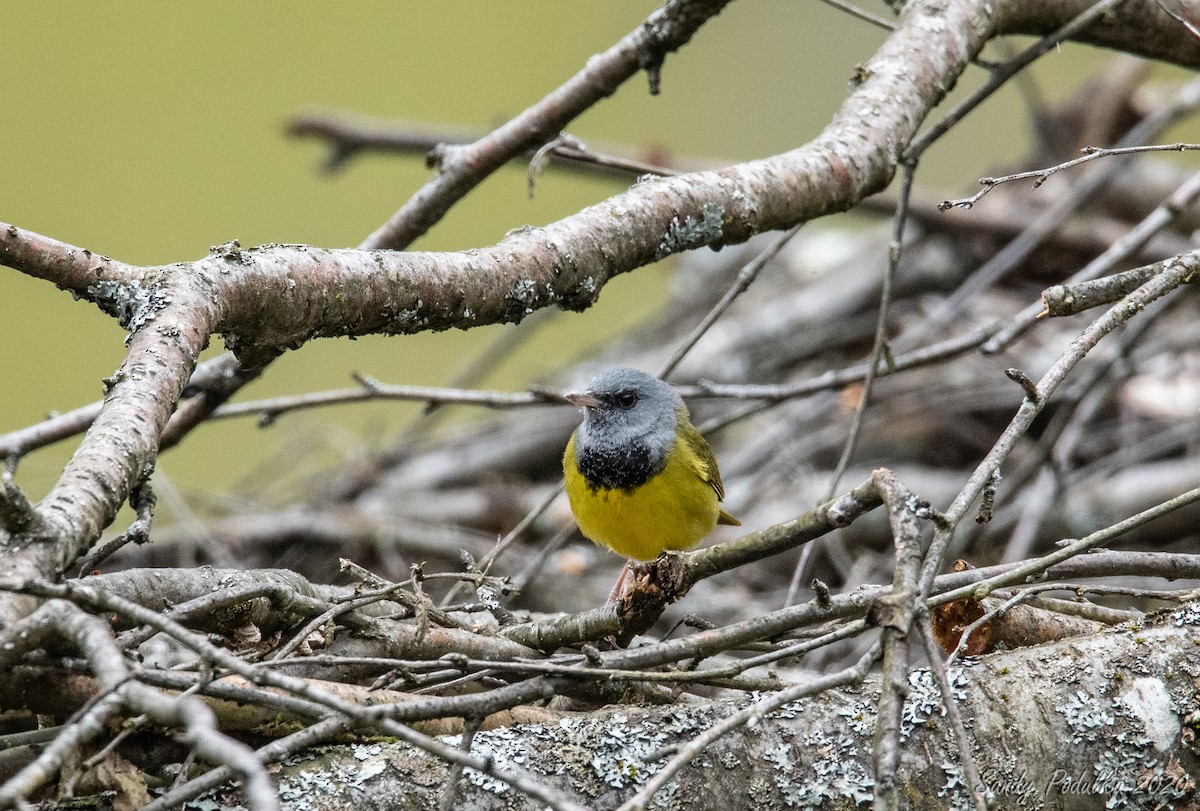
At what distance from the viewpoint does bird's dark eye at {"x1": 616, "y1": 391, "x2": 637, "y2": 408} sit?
4734 millimetres

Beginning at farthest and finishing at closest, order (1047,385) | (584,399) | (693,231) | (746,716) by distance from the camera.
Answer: (584,399), (693,231), (1047,385), (746,716)

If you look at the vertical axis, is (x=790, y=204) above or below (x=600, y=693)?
above

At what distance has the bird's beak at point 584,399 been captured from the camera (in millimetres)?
4502

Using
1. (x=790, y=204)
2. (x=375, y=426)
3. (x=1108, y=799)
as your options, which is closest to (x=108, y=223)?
(x=375, y=426)

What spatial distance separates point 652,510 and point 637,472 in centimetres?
16

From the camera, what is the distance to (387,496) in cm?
638

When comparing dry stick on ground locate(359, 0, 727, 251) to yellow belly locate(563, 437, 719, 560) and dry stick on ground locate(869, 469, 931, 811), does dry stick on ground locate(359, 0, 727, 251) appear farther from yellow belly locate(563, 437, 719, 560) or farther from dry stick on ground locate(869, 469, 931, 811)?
dry stick on ground locate(869, 469, 931, 811)

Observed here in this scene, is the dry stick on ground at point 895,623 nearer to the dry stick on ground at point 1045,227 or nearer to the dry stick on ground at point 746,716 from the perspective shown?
the dry stick on ground at point 746,716

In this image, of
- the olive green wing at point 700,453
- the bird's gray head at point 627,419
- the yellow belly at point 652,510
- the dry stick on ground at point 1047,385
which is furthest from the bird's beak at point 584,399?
the dry stick on ground at point 1047,385

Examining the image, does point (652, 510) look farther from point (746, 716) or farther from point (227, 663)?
point (227, 663)

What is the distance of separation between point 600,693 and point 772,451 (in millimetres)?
3643

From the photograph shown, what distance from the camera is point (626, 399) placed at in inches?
187

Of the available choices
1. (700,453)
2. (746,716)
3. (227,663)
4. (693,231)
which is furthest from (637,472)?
(227,663)

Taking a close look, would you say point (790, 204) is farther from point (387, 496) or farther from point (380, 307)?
point (387, 496)
